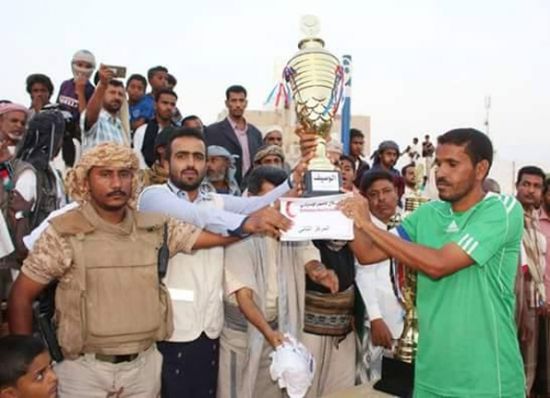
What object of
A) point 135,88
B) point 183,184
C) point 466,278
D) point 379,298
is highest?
point 135,88

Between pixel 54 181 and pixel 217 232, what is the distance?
147cm

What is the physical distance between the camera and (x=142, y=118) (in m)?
6.82

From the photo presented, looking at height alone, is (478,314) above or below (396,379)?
above

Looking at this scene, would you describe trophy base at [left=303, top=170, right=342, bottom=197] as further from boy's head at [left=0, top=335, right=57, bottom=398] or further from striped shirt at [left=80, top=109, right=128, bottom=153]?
striped shirt at [left=80, top=109, right=128, bottom=153]

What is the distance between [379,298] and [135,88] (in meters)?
4.07

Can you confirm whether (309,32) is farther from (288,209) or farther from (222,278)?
(222,278)

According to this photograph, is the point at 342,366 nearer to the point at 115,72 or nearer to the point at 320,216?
the point at 320,216

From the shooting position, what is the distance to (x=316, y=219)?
3.09 m

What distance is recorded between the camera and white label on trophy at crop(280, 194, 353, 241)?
306 centimetres

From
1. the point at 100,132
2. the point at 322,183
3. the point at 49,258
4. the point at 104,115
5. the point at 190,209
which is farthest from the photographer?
the point at 104,115

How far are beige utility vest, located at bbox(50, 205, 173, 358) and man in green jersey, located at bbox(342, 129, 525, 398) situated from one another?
1088 mm

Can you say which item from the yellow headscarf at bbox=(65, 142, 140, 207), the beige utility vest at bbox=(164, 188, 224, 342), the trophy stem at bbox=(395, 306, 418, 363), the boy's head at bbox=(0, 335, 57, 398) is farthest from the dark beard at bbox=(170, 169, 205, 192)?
the trophy stem at bbox=(395, 306, 418, 363)

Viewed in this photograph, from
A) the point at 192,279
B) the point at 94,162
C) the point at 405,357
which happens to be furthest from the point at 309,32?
the point at 405,357

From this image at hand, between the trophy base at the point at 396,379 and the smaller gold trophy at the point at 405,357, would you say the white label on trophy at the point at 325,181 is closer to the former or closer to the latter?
the smaller gold trophy at the point at 405,357
